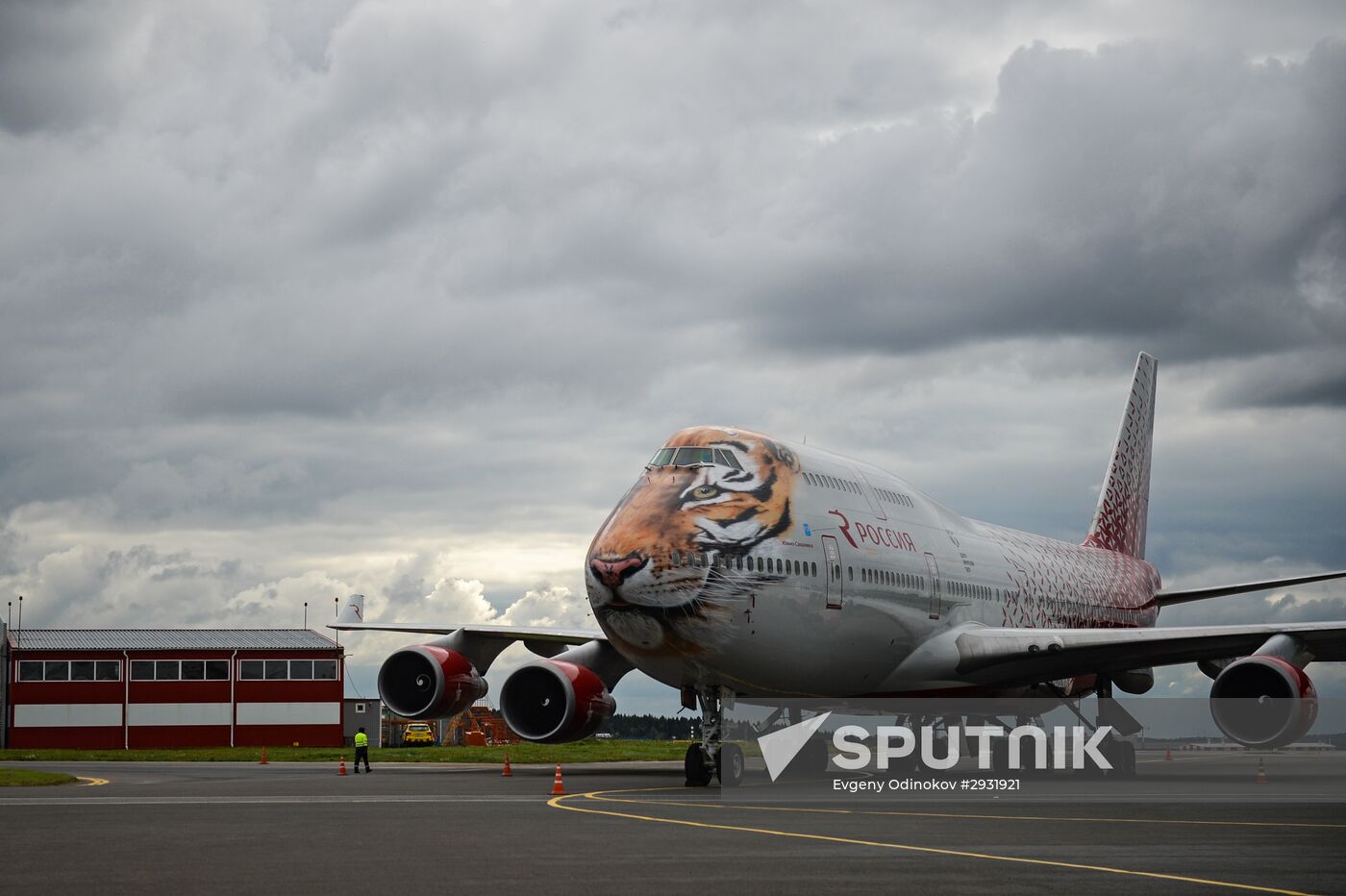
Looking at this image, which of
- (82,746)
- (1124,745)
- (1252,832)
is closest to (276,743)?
(82,746)

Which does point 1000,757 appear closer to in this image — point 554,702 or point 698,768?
point 554,702

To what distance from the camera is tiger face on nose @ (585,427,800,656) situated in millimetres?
23062

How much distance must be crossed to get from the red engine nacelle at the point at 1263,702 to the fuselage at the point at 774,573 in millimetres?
5614

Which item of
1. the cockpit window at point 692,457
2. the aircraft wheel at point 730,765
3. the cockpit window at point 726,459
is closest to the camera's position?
the aircraft wheel at point 730,765

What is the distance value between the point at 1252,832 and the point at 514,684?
1749 centimetres

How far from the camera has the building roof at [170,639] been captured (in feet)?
229

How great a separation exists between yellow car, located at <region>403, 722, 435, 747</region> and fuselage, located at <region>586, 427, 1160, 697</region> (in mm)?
49013

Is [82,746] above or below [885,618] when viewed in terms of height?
below

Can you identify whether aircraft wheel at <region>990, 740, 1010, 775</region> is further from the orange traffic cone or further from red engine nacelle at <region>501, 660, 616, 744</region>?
the orange traffic cone

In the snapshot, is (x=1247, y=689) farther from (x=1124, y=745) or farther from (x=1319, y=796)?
(x=1124, y=745)

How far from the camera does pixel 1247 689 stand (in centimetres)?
2619

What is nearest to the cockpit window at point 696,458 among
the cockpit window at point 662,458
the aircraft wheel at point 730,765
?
the cockpit window at point 662,458

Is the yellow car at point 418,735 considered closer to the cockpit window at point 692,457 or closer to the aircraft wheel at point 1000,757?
the aircraft wheel at point 1000,757

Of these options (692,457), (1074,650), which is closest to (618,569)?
(692,457)
